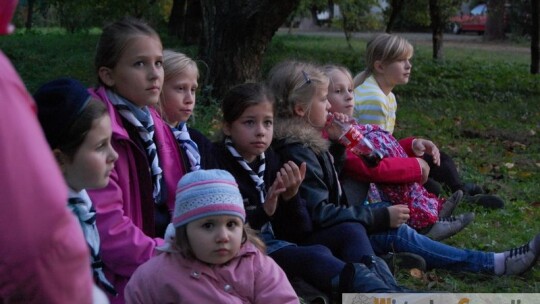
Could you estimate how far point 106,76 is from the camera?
3941 mm

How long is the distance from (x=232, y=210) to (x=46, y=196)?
1925 millimetres

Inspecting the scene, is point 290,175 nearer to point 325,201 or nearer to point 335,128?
point 325,201

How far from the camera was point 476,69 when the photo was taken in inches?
698

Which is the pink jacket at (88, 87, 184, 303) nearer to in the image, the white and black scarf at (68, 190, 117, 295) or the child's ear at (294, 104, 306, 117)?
the white and black scarf at (68, 190, 117, 295)

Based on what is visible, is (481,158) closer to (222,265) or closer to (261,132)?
(261,132)

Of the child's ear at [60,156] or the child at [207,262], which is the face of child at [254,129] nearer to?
the child at [207,262]

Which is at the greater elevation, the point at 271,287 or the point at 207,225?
the point at 207,225

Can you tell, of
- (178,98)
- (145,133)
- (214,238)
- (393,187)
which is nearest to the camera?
(214,238)

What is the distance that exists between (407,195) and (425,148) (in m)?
0.71

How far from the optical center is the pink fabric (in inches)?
213

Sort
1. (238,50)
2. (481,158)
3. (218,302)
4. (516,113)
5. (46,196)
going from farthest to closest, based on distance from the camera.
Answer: (516,113)
(238,50)
(481,158)
(218,302)
(46,196)

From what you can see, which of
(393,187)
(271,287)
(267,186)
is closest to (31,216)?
(271,287)

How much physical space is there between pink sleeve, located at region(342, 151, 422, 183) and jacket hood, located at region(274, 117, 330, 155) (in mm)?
369

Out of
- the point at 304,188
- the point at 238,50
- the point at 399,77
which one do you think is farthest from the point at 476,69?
the point at 304,188
